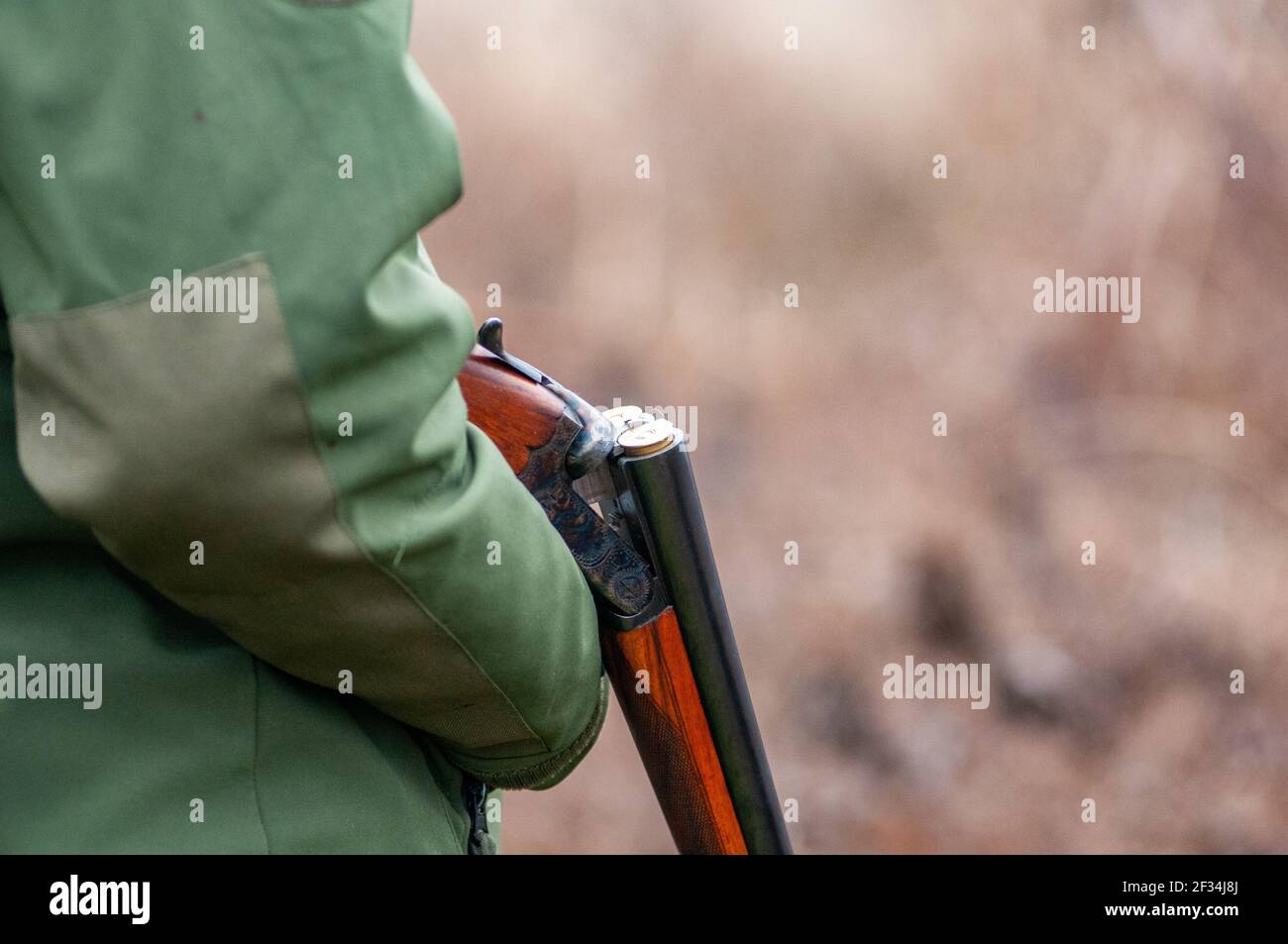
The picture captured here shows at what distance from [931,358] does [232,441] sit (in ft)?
10.0

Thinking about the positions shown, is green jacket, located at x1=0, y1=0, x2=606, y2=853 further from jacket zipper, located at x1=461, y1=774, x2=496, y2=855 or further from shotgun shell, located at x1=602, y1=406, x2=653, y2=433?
shotgun shell, located at x1=602, y1=406, x2=653, y2=433

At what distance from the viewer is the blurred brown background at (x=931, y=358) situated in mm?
3418

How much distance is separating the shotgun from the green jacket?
18 centimetres

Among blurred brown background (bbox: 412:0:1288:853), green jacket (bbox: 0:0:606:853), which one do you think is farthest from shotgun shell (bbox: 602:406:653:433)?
blurred brown background (bbox: 412:0:1288:853)

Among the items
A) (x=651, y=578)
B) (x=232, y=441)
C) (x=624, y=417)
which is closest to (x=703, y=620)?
(x=651, y=578)

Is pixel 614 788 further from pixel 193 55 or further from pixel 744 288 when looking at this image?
pixel 193 55

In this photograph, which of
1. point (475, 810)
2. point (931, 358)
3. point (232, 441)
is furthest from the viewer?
point (931, 358)

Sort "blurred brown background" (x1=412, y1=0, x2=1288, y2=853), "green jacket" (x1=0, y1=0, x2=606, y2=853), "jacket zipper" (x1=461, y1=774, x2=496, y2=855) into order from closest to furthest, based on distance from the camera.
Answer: "green jacket" (x1=0, y1=0, x2=606, y2=853) → "jacket zipper" (x1=461, y1=774, x2=496, y2=855) → "blurred brown background" (x1=412, y1=0, x2=1288, y2=853)

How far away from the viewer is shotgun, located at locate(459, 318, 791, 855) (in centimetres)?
102

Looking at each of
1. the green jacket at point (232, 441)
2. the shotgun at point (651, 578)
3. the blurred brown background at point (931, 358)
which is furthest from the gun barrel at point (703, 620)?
the blurred brown background at point (931, 358)

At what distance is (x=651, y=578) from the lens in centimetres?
106

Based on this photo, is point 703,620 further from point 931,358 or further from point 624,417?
point 931,358

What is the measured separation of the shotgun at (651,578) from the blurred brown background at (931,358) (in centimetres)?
221

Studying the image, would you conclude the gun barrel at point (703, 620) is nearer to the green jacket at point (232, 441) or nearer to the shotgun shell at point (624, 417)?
the shotgun shell at point (624, 417)
